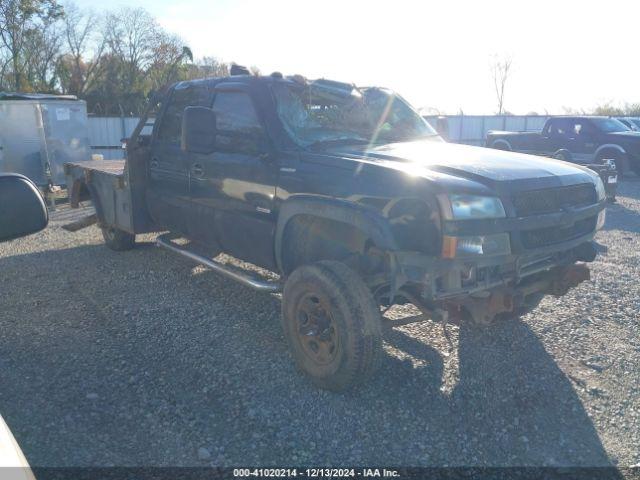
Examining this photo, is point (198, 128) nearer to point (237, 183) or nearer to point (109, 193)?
point (237, 183)

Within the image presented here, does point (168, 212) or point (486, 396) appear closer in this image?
point (486, 396)

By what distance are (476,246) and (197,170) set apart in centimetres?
275

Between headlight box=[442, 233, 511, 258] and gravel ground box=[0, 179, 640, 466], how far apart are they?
1.03 m

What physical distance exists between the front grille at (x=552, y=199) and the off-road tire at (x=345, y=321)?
1090 mm

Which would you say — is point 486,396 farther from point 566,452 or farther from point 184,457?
point 184,457

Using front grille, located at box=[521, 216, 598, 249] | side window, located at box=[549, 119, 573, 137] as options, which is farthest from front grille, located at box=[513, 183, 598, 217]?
side window, located at box=[549, 119, 573, 137]

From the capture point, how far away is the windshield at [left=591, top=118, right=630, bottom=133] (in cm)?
1590

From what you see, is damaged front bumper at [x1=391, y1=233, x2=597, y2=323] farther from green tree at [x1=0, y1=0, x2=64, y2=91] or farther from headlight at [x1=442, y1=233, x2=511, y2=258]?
green tree at [x1=0, y1=0, x2=64, y2=91]

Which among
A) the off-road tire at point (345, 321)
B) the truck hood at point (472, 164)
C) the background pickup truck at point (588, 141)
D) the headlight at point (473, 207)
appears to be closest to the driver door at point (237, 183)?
the truck hood at point (472, 164)

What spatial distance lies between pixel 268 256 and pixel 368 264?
870 millimetres

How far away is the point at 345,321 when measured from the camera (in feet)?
11.6

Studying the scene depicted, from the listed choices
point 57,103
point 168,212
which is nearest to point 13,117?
point 57,103

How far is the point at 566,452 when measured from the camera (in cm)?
319

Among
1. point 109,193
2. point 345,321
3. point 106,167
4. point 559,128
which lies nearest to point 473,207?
point 345,321
